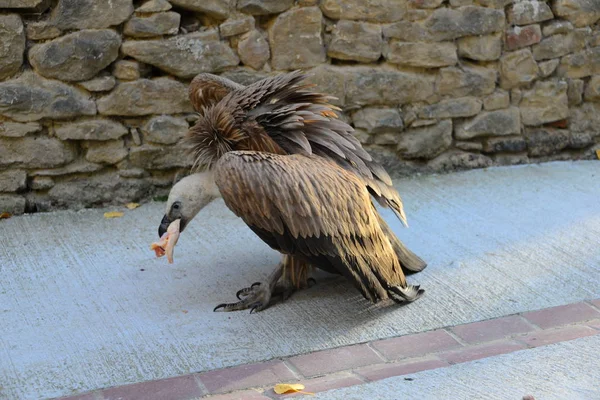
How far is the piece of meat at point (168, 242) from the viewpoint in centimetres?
357

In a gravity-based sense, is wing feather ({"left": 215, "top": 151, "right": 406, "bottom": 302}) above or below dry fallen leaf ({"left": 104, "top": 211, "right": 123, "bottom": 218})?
above

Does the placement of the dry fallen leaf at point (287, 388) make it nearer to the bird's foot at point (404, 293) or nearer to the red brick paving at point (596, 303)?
the bird's foot at point (404, 293)

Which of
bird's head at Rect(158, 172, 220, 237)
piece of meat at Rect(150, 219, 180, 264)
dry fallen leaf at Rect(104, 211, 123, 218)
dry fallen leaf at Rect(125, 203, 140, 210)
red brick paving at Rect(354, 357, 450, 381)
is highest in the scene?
bird's head at Rect(158, 172, 220, 237)

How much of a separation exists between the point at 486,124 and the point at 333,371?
277 cm

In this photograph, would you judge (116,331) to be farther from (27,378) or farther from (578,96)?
(578,96)

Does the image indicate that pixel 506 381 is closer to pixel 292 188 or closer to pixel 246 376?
pixel 246 376

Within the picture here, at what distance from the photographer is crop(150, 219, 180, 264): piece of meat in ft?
11.7

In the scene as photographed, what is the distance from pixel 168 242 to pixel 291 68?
5.96 ft

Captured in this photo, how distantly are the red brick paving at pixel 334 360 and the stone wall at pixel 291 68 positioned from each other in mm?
2003

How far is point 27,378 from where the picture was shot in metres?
3.10

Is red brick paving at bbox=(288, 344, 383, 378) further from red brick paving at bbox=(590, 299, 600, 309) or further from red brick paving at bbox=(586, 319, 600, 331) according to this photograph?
red brick paving at bbox=(590, 299, 600, 309)

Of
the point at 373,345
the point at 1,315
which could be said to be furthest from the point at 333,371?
the point at 1,315

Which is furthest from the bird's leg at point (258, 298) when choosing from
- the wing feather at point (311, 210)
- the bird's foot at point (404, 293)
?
the bird's foot at point (404, 293)

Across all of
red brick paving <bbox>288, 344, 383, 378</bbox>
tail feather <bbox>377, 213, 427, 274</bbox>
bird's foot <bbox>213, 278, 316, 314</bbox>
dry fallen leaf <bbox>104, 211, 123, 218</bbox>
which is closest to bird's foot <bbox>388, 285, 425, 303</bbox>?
tail feather <bbox>377, 213, 427, 274</bbox>
